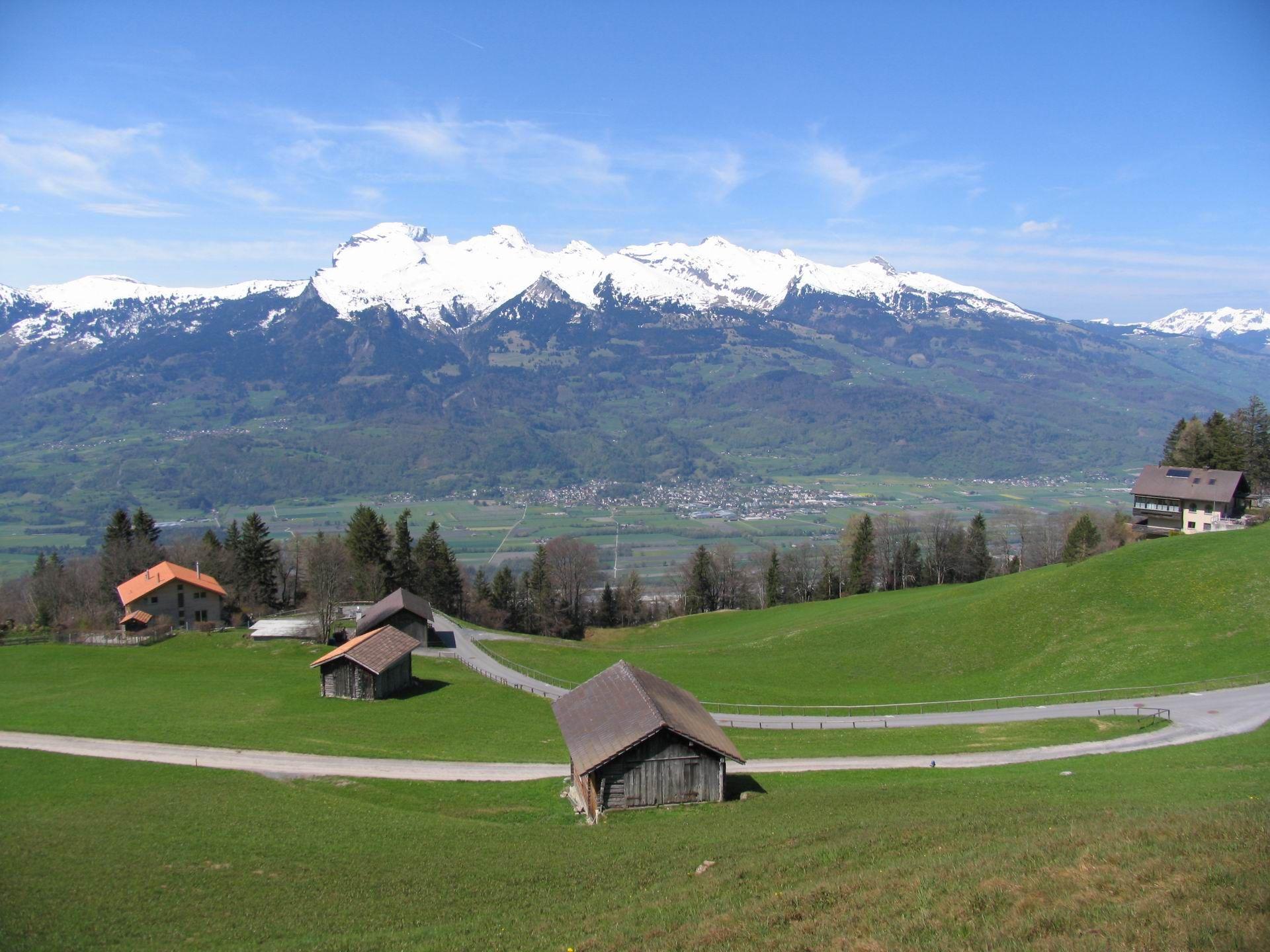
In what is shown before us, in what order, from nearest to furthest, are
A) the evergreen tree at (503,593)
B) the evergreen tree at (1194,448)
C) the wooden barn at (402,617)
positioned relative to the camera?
the wooden barn at (402,617)
the evergreen tree at (1194,448)
the evergreen tree at (503,593)

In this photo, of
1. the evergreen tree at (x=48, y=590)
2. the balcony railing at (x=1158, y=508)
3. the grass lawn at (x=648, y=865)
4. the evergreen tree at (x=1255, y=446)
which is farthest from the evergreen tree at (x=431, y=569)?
the evergreen tree at (x=1255, y=446)

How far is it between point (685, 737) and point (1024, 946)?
626 inches

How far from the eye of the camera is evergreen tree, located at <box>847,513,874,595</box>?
9281 centimetres

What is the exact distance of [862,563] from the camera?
305 feet

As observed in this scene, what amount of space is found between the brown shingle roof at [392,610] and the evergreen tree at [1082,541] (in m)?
61.1

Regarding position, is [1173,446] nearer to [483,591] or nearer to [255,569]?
[483,591]

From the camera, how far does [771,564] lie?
95.9m

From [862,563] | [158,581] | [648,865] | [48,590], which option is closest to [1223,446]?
[862,563]

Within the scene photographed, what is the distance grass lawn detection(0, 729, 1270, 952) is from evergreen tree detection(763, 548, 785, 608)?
65101mm

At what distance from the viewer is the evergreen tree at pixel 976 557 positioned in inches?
3693

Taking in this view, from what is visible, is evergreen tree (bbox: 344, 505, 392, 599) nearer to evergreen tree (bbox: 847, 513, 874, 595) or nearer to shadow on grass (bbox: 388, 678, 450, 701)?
shadow on grass (bbox: 388, 678, 450, 701)

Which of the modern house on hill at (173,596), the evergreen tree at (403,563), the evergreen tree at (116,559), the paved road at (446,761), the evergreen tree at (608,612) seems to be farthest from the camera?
the evergreen tree at (608,612)

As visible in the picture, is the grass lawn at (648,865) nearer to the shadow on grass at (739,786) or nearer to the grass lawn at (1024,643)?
the shadow on grass at (739,786)

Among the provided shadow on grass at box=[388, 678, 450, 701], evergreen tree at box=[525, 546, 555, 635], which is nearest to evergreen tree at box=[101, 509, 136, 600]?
evergreen tree at box=[525, 546, 555, 635]
